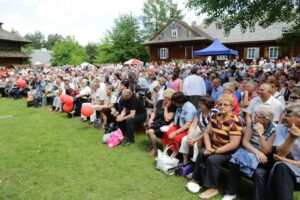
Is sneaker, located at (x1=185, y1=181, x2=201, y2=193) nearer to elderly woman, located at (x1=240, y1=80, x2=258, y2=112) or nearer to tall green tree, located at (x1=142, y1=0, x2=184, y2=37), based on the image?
elderly woman, located at (x1=240, y1=80, x2=258, y2=112)

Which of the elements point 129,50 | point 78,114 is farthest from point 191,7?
point 129,50

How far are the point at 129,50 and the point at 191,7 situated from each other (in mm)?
31054

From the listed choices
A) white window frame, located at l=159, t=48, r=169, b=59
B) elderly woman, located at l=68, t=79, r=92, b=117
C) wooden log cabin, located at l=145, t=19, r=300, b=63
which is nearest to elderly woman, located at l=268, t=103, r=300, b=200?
elderly woman, located at l=68, t=79, r=92, b=117

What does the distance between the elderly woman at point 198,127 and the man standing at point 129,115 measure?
5.87 feet

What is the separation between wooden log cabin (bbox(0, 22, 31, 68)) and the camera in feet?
116

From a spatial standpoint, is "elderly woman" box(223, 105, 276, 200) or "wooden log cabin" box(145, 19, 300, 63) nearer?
"elderly woman" box(223, 105, 276, 200)

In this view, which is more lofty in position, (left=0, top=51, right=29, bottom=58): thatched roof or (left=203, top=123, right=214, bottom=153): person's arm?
(left=0, top=51, right=29, bottom=58): thatched roof

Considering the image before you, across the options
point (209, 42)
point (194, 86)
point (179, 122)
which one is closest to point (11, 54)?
point (209, 42)

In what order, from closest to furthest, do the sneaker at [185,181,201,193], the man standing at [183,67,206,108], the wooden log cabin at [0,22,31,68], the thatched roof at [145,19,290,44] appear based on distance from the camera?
1. the sneaker at [185,181,201,193]
2. the man standing at [183,67,206,108]
3. the thatched roof at [145,19,290,44]
4. the wooden log cabin at [0,22,31,68]

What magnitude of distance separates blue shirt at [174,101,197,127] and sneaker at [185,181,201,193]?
44.3 inches

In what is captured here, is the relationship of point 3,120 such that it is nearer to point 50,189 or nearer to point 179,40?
point 50,189

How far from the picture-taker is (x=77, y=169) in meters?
4.78

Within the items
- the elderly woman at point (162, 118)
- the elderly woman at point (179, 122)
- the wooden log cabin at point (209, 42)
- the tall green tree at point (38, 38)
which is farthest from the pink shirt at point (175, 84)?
the tall green tree at point (38, 38)

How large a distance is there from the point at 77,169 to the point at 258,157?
296 cm
